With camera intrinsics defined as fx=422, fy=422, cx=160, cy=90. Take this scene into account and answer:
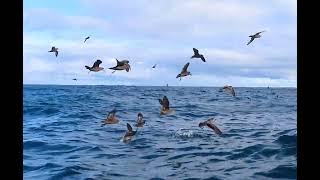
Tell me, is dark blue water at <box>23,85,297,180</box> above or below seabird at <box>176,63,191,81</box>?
below

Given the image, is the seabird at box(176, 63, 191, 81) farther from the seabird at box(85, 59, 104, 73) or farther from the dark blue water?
the dark blue water

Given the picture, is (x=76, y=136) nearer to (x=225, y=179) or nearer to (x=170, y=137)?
(x=170, y=137)

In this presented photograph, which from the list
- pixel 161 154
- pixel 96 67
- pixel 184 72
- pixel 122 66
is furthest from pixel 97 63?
pixel 161 154

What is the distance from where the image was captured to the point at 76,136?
711 inches

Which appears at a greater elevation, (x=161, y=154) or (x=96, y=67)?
(x=96, y=67)

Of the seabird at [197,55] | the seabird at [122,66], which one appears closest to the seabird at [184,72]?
the seabird at [197,55]

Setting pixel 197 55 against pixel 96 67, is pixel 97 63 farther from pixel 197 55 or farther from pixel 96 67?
pixel 197 55

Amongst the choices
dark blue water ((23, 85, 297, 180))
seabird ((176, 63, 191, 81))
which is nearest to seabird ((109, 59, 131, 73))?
seabird ((176, 63, 191, 81))

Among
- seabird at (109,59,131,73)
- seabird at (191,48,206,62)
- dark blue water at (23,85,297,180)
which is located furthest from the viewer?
dark blue water at (23,85,297,180)

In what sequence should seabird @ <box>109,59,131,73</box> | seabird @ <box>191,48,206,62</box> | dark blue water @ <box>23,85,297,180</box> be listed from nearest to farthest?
seabird @ <box>109,59,131,73</box> < seabird @ <box>191,48,206,62</box> < dark blue water @ <box>23,85,297,180</box>

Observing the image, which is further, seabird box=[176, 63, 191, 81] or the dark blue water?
the dark blue water

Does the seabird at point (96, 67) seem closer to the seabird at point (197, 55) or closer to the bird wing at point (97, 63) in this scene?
the bird wing at point (97, 63)

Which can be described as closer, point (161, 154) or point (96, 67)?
point (96, 67)
